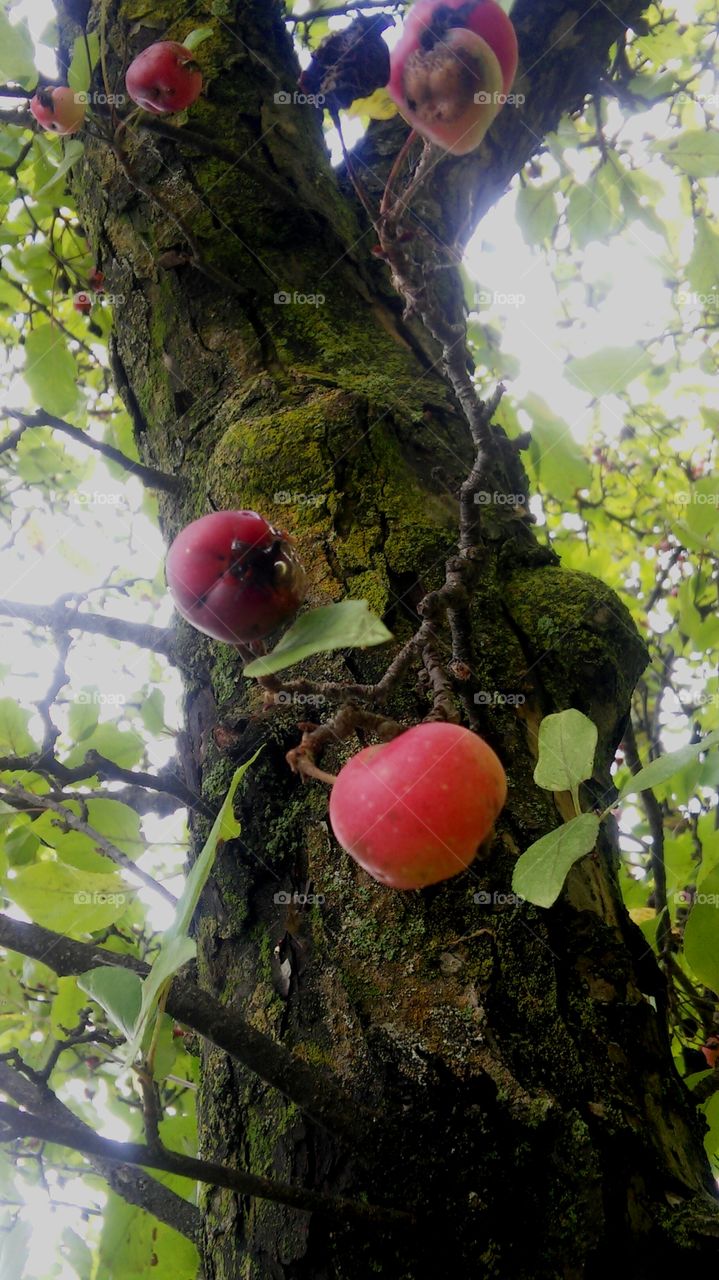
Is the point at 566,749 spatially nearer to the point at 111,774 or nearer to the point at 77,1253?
the point at 111,774

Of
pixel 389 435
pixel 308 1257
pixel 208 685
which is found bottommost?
pixel 308 1257

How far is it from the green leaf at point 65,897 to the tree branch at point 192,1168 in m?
0.41

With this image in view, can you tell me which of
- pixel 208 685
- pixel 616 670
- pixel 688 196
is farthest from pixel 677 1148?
pixel 688 196

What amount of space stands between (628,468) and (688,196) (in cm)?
224

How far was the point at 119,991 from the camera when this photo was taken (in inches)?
32.3

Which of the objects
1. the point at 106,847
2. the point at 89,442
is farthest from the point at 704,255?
the point at 106,847

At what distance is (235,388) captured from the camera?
1509mm

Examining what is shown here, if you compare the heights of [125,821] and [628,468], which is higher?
[628,468]

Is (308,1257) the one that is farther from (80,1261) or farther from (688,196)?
(688,196)
